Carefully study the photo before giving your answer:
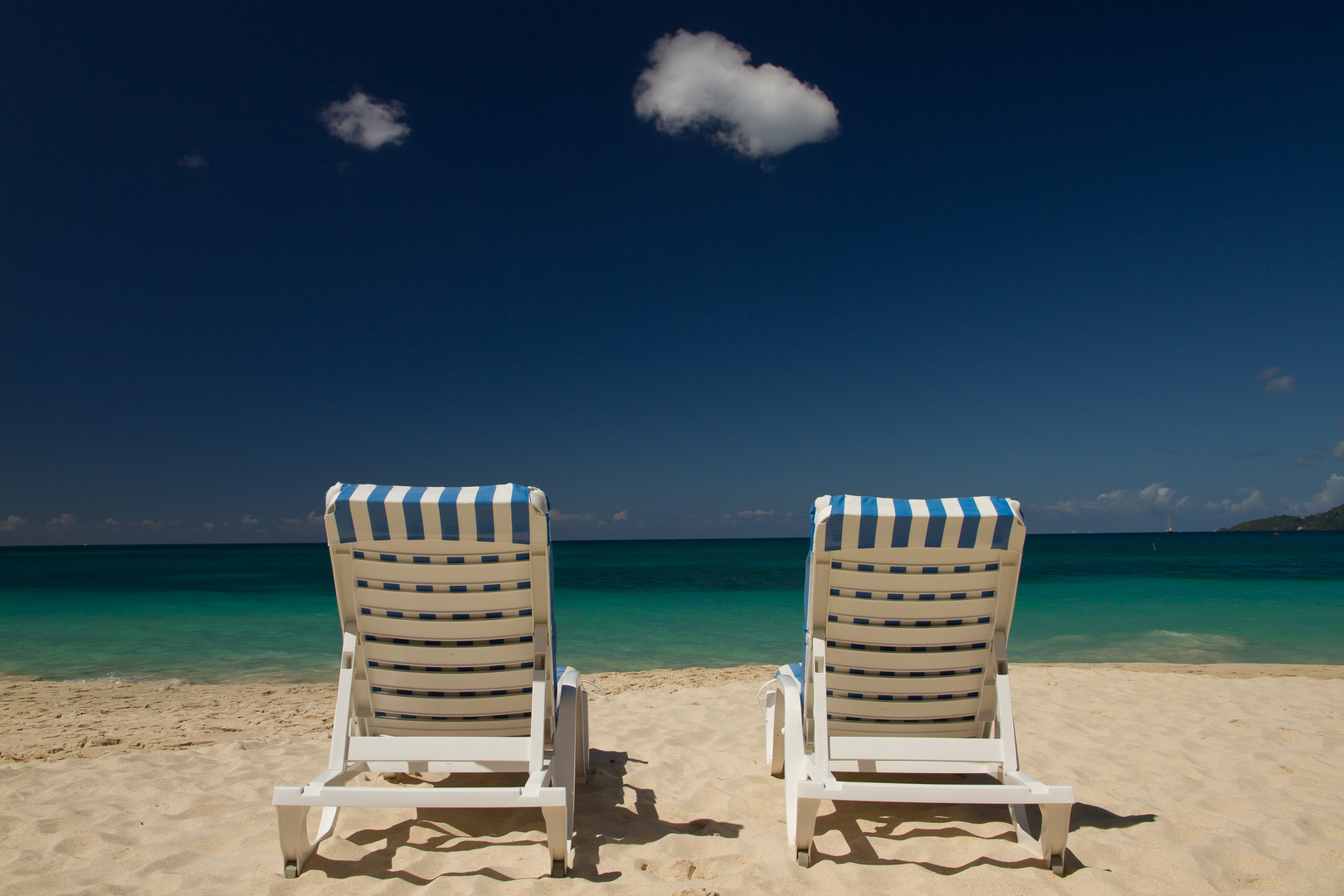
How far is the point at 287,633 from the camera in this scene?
12.2m

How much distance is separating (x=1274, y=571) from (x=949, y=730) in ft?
107

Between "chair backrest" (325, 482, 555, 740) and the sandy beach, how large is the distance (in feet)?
1.87

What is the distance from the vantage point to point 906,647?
3.02 meters

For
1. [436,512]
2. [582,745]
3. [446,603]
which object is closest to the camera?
[436,512]

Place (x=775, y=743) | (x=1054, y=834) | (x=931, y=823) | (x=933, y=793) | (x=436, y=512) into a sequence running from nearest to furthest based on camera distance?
(x=933, y=793), (x=1054, y=834), (x=436, y=512), (x=931, y=823), (x=775, y=743)

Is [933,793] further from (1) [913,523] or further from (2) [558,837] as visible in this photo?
(2) [558,837]

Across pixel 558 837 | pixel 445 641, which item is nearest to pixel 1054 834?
pixel 558 837

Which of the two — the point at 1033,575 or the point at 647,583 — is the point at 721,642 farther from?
the point at 1033,575

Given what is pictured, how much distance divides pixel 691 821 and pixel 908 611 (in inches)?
57.4

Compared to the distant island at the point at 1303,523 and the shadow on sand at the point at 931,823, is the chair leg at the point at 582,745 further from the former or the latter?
the distant island at the point at 1303,523

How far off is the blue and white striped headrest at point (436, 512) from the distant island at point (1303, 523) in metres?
145

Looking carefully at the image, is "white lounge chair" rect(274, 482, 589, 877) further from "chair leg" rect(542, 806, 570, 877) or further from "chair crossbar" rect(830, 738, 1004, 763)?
"chair crossbar" rect(830, 738, 1004, 763)

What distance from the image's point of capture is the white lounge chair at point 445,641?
278cm

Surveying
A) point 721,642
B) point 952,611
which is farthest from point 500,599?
point 721,642
